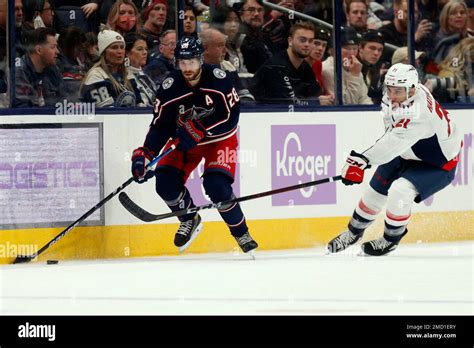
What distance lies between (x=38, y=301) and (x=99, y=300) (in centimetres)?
30

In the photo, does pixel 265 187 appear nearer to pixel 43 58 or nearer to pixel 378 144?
pixel 378 144

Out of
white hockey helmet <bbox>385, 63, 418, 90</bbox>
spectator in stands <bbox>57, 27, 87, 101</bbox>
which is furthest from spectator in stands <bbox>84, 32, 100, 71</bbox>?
white hockey helmet <bbox>385, 63, 418, 90</bbox>

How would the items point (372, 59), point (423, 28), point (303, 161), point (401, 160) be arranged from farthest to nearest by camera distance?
1. point (423, 28)
2. point (372, 59)
3. point (303, 161)
4. point (401, 160)

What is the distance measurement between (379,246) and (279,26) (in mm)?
1594

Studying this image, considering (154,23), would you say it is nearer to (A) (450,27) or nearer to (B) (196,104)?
(B) (196,104)

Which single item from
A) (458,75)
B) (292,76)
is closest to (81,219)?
(292,76)

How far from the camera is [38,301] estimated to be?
22.5 ft

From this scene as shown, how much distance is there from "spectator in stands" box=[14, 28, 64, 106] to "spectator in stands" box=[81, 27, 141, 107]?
196 mm

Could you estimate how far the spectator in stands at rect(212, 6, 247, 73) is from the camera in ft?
29.5

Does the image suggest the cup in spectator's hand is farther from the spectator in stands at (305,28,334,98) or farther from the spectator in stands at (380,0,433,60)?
the spectator in stands at (305,28,334,98)

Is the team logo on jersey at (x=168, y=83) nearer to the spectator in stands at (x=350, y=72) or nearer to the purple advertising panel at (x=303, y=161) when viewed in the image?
the purple advertising panel at (x=303, y=161)

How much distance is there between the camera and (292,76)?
30.5 ft
